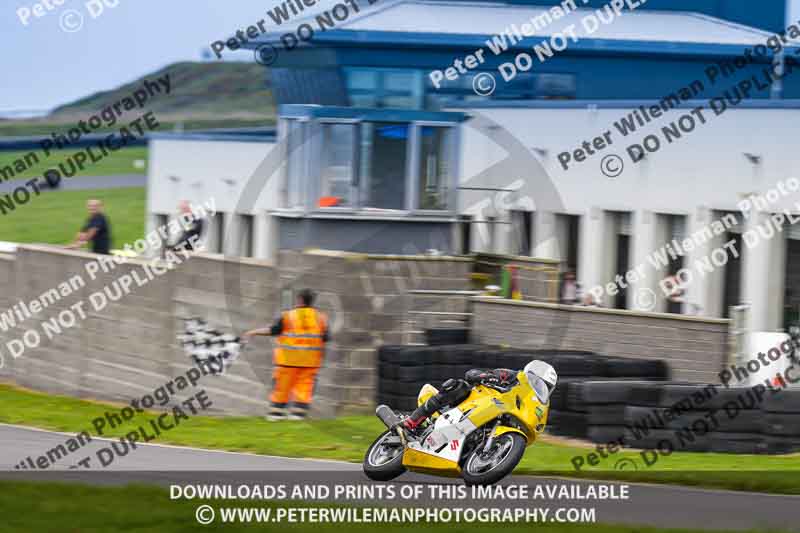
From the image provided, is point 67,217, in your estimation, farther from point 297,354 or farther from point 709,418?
point 709,418

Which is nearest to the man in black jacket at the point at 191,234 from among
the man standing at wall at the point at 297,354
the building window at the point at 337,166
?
the building window at the point at 337,166

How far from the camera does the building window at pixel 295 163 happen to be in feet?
68.0

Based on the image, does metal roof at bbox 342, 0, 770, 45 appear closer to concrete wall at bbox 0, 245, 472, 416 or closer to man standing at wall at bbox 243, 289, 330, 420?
concrete wall at bbox 0, 245, 472, 416

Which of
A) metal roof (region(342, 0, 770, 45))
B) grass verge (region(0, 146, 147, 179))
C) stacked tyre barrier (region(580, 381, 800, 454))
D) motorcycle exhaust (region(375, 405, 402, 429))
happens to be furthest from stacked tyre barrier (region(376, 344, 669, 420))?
grass verge (region(0, 146, 147, 179))

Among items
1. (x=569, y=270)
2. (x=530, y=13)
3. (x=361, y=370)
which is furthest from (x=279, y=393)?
(x=530, y=13)

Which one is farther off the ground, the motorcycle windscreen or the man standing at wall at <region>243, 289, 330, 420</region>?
the motorcycle windscreen

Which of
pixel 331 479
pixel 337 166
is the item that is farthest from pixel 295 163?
pixel 331 479

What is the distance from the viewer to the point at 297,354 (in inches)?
622

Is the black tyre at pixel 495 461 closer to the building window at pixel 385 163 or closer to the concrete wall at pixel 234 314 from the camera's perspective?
the concrete wall at pixel 234 314

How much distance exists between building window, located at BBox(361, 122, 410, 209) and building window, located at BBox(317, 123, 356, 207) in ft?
0.68

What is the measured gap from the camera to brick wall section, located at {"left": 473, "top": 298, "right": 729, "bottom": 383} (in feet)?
56.4

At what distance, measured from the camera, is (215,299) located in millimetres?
18609

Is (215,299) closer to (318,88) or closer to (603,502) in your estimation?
(603,502)

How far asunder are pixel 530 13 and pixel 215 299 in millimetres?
20948
